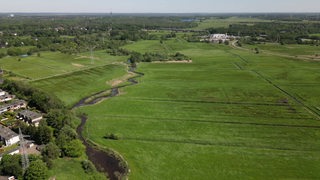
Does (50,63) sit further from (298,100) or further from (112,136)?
(298,100)

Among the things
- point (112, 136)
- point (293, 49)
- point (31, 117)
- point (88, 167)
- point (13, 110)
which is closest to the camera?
point (88, 167)

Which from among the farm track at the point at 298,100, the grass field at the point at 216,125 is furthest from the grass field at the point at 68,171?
the farm track at the point at 298,100

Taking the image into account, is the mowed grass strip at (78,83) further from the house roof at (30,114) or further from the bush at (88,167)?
the bush at (88,167)

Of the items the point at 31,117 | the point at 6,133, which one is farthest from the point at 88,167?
the point at 31,117

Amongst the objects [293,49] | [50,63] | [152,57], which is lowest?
[50,63]

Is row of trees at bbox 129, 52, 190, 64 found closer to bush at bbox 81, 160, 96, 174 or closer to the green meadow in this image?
the green meadow

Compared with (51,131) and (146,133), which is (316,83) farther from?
(51,131)

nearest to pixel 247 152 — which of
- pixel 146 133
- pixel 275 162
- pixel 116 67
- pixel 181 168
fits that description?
pixel 275 162
